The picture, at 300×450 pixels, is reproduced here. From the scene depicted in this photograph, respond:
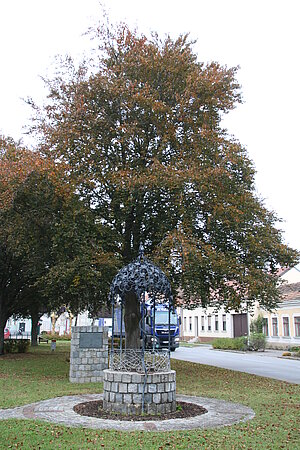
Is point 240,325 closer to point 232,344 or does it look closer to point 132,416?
point 232,344

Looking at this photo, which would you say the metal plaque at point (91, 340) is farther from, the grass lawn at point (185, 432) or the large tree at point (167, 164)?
the large tree at point (167, 164)

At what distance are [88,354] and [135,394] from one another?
6848mm

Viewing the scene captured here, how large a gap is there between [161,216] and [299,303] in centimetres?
2678

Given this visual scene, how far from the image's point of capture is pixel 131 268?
38.1 ft

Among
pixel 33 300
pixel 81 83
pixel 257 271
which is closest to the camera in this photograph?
pixel 257 271

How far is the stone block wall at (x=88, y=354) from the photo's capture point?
55.4ft

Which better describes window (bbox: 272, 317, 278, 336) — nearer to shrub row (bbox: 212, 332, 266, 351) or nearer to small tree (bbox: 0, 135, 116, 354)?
shrub row (bbox: 212, 332, 266, 351)

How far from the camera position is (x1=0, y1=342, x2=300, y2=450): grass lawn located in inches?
303

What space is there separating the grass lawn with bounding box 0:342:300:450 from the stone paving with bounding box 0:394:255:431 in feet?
1.27

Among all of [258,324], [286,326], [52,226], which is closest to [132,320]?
[52,226]

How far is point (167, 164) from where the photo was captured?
63.3ft

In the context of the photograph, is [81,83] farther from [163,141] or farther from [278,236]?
[278,236]

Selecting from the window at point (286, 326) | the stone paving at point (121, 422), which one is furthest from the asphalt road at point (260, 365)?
the window at point (286, 326)

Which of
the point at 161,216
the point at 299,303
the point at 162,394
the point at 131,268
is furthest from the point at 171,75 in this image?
the point at 299,303
